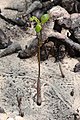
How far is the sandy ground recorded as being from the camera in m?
4.30

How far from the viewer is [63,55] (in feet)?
17.4

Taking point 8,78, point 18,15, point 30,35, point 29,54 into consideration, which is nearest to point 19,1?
point 18,15

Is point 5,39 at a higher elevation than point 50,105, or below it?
higher

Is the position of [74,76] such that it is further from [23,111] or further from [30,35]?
[30,35]

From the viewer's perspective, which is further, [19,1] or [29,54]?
[19,1]

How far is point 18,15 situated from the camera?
652 centimetres

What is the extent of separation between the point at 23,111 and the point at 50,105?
38 centimetres

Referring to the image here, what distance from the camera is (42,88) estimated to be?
4.69 m

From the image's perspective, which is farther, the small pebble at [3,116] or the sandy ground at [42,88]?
the sandy ground at [42,88]

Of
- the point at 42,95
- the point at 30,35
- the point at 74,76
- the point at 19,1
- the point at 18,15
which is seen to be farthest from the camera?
the point at 19,1

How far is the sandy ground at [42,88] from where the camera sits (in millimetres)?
4301

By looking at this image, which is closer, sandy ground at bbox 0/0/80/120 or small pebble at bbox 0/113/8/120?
small pebble at bbox 0/113/8/120

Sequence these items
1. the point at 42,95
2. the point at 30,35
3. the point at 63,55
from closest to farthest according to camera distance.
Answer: the point at 42,95 < the point at 63,55 < the point at 30,35

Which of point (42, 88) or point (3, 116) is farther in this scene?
point (42, 88)
